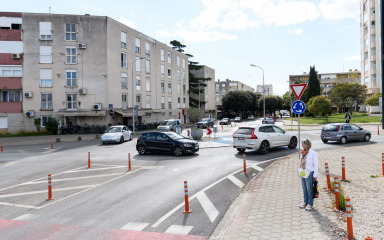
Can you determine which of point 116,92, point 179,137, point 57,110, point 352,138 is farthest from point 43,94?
point 352,138

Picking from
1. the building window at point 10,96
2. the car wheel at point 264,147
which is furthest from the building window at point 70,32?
the car wheel at point 264,147

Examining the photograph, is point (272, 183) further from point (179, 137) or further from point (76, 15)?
point (76, 15)

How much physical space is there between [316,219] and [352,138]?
17.5 m

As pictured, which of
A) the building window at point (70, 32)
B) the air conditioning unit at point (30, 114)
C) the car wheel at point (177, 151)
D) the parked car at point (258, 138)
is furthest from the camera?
the building window at point (70, 32)

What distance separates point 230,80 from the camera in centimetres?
12738

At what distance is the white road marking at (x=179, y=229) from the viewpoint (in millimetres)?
5914

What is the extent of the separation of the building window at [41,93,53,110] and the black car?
2403 centimetres

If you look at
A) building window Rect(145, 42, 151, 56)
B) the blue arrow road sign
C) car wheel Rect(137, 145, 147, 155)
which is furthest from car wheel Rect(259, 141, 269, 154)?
building window Rect(145, 42, 151, 56)

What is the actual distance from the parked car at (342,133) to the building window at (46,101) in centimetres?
3191

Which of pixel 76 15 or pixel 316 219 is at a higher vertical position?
pixel 76 15

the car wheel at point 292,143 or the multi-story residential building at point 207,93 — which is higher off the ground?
the multi-story residential building at point 207,93

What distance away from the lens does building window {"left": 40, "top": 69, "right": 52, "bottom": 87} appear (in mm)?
36778

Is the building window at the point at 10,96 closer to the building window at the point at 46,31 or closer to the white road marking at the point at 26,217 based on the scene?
the building window at the point at 46,31

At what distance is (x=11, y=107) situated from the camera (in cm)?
3619
